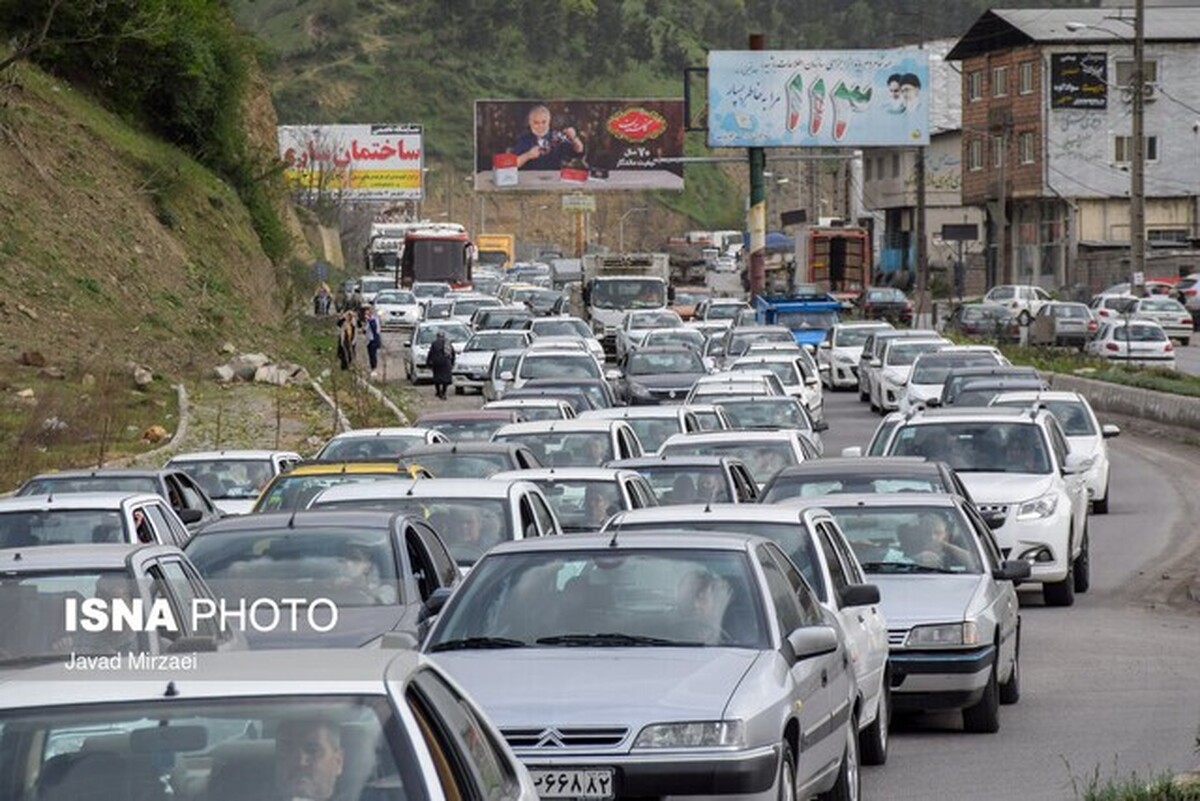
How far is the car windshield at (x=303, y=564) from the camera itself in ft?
42.8

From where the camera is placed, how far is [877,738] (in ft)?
43.2

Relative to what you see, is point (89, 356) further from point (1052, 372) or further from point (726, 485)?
point (726, 485)

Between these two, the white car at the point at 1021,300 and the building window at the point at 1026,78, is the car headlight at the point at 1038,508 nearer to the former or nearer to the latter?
the white car at the point at 1021,300

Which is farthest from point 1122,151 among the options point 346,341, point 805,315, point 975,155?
point 346,341

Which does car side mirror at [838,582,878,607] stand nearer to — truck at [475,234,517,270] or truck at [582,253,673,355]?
truck at [582,253,673,355]

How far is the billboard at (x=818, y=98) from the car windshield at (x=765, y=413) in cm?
4751

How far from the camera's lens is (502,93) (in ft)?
598

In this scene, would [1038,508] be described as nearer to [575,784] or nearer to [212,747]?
[575,784]

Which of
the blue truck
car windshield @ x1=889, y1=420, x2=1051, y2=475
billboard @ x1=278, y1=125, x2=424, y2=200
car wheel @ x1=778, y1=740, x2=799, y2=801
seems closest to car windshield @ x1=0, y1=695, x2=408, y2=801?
car wheel @ x1=778, y1=740, x2=799, y2=801

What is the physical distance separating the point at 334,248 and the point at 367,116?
47983 mm

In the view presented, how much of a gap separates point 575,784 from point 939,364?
33.3m

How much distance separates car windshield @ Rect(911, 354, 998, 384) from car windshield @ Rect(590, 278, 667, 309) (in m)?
25.0

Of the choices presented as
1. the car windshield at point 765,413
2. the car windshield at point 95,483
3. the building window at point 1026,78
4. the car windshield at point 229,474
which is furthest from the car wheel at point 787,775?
the building window at point 1026,78

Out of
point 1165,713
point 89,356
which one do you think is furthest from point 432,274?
point 1165,713
